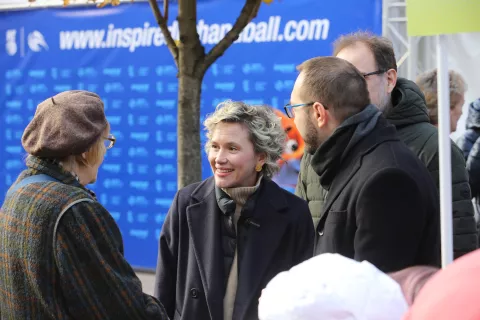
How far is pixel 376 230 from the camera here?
276 centimetres

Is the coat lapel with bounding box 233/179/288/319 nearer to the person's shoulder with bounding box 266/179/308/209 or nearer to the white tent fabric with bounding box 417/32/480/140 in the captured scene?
the person's shoulder with bounding box 266/179/308/209

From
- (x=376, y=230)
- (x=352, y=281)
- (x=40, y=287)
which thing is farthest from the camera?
(x=376, y=230)

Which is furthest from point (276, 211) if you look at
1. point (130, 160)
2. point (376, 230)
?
point (130, 160)

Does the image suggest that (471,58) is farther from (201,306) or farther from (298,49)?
(201,306)

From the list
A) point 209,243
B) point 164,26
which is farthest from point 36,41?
point 209,243

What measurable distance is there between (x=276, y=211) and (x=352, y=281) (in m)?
2.14

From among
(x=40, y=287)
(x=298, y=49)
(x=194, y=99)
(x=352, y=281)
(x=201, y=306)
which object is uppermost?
(x=298, y=49)

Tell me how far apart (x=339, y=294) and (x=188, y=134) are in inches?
161

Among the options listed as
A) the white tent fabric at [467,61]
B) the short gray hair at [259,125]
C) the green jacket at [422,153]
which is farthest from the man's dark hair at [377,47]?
the white tent fabric at [467,61]

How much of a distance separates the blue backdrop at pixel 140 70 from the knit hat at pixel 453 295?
249 inches

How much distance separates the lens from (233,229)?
347 cm

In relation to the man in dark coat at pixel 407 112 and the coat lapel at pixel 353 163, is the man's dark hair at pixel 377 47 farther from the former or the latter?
the coat lapel at pixel 353 163

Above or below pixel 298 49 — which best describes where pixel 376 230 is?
below

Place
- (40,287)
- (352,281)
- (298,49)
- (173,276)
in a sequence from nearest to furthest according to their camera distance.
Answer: (352,281), (40,287), (173,276), (298,49)
